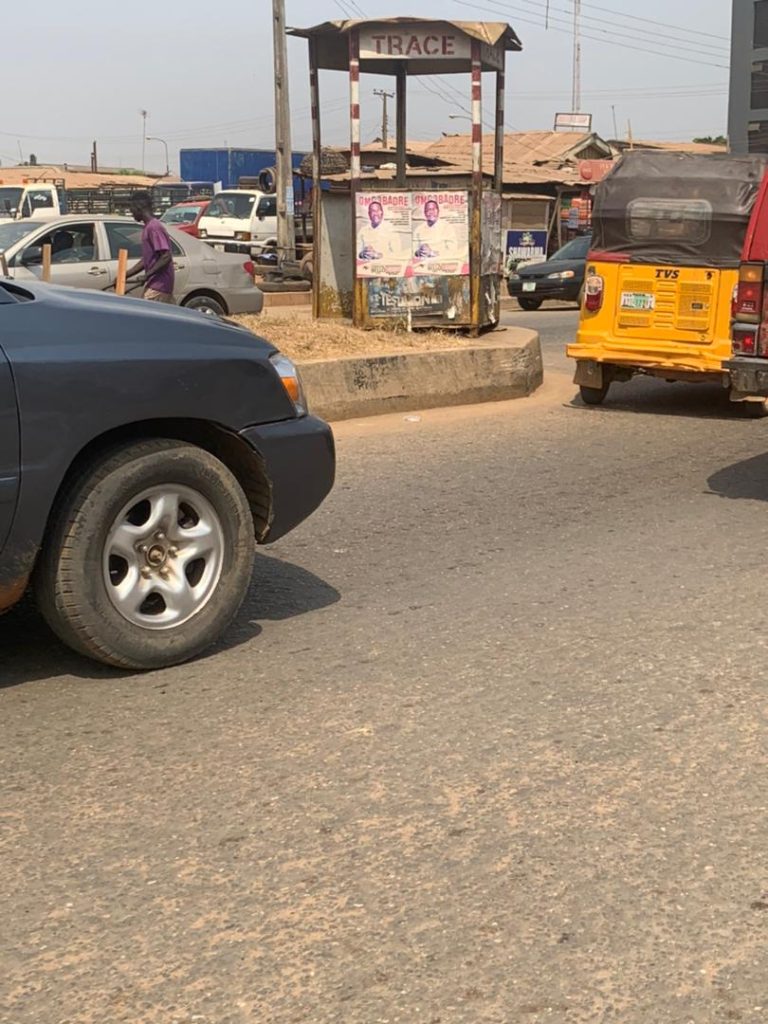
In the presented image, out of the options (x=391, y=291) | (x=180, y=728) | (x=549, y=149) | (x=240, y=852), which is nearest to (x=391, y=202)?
(x=391, y=291)

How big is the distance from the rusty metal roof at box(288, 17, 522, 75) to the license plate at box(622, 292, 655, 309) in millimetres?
3727

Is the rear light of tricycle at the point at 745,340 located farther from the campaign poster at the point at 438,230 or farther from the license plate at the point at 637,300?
the campaign poster at the point at 438,230

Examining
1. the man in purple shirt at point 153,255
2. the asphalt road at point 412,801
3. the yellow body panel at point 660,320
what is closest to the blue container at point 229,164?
the man in purple shirt at point 153,255

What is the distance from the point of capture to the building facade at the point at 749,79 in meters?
49.7

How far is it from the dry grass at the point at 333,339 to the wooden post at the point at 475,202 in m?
0.44

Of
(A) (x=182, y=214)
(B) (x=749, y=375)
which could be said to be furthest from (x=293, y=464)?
(A) (x=182, y=214)

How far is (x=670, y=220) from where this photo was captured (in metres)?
10.5

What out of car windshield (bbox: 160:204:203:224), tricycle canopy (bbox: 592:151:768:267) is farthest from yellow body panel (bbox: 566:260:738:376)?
car windshield (bbox: 160:204:203:224)

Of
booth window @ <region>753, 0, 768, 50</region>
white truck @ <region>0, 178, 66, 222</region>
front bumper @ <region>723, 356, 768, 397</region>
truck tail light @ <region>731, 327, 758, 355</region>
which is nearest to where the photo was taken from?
front bumper @ <region>723, 356, 768, 397</region>

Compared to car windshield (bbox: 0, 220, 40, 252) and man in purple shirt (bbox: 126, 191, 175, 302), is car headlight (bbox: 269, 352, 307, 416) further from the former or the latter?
car windshield (bbox: 0, 220, 40, 252)

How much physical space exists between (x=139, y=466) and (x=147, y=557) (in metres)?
0.35

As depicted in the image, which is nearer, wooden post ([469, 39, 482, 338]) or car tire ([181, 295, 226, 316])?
wooden post ([469, 39, 482, 338])

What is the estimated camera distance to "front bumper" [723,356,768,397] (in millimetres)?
7465

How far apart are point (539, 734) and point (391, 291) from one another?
9.62 meters
